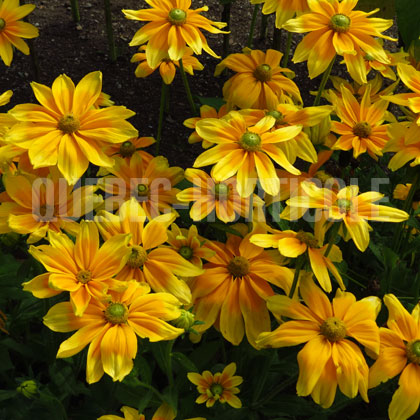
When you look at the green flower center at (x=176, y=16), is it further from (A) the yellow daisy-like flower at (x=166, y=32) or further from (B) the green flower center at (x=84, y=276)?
(B) the green flower center at (x=84, y=276)

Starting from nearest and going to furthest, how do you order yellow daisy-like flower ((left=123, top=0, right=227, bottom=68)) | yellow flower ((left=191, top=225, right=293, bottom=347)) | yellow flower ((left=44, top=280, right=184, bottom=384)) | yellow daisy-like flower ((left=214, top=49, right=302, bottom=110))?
1. yellow flower ((left=44, top=280, right=184, bottom=384))
2. yellow flower ((left=191, top=225, right=293, bottom=347))
3. yellow daisy-like flower ((left=123, top=0, right=227, bottom=68))
4. yellow daisy-like flower ((left=214, top=49, right=302, bottom=110))

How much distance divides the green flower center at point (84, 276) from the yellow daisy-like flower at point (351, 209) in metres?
0.33

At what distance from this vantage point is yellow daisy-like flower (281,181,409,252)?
3.06ft

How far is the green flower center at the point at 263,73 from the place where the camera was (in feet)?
4.50

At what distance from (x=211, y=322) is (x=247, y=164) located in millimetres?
298

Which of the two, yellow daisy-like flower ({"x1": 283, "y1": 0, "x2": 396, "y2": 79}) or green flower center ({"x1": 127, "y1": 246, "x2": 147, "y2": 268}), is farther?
yellow daisy-like flower ({"x1": 283, "y1": 0, "x2": 396, "y2": 79})

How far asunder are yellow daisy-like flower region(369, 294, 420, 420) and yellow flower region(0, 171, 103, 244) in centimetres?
54

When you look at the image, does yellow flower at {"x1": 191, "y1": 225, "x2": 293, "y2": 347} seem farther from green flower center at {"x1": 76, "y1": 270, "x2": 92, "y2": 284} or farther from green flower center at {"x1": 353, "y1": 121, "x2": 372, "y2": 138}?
green flower center at {"x1": 353, "y1": 121, "x2": 372, "y2": 138}

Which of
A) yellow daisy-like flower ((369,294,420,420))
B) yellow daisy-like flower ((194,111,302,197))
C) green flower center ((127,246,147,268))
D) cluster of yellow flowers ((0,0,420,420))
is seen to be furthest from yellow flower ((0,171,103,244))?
yellow daisy-like flower ((369,294,420,420))

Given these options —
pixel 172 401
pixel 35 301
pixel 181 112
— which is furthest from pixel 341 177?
pixel 181 112

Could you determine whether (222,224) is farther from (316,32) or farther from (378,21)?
(378,21)

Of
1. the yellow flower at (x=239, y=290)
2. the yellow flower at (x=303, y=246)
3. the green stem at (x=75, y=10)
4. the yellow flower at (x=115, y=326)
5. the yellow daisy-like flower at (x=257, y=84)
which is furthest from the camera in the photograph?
the green stem at (x=75, y=10)

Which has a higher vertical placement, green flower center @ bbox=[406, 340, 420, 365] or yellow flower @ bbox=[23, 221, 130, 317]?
yellow flower @ bbox=[23, 221, 130, 317]

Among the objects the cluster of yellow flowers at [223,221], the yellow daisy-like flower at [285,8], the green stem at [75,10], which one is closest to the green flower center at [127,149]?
the cluster of yellow flowers at [223,221]
